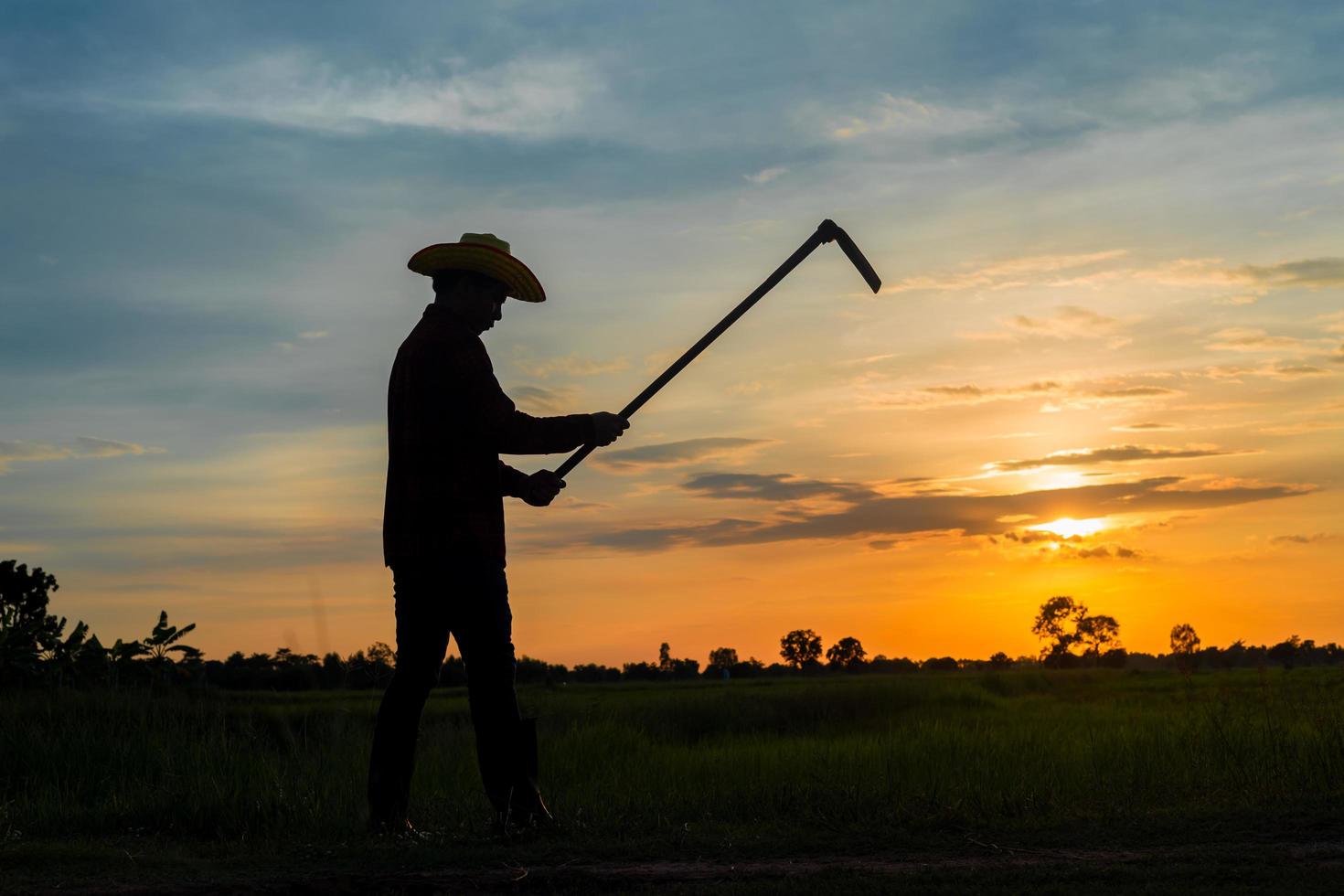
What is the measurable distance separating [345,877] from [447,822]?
148 centimetres

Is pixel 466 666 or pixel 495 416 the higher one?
pixel 495 416

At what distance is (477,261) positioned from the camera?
18.9 ft

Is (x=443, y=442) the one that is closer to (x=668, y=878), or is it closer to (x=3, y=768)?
(x=668, y=878)

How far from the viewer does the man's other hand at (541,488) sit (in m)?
6.02

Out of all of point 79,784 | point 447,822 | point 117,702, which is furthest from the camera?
point 117,702

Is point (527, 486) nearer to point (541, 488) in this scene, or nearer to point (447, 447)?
point (541, 488)

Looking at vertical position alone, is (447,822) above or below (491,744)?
below

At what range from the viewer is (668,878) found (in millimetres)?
4383

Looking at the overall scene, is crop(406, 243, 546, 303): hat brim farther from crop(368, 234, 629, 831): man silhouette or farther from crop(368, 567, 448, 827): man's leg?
crop(368, 567, 448, 827): man's leg

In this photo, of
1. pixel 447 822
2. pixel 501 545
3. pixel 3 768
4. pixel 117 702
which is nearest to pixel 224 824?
pixel 447 822

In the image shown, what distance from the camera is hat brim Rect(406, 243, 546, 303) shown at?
577 centimetres

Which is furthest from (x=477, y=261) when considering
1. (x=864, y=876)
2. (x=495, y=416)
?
(x=864, y=876)

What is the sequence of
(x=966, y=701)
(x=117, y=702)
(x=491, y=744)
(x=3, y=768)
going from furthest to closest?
(x=966, y=701)
(x=117, y=702)
(x=3, y=768)
(x=491, y=744)

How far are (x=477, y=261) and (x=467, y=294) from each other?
17 centimetres
